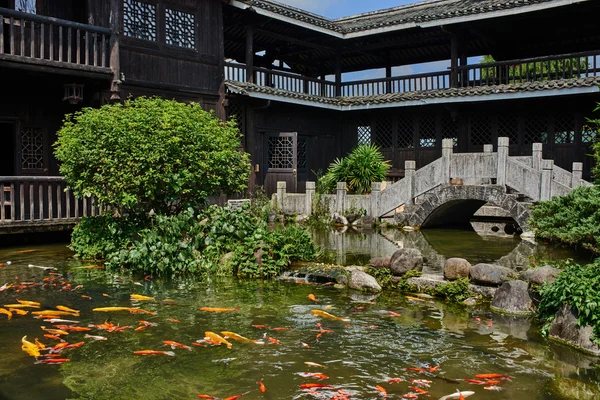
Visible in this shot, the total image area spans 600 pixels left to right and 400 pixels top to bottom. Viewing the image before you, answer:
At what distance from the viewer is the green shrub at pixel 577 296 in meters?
5.66

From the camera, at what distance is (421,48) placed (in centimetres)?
2130

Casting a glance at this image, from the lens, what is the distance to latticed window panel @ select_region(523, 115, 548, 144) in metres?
18.1

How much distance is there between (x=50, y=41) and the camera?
12.0 m

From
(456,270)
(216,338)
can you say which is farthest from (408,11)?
(216,338)

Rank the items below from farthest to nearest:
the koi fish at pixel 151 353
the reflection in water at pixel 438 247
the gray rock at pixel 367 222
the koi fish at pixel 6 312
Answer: the gray rock at pixel 367 222 → the reflection in water at pixel 438 247 → the koi fish at pixel 6 312 → the koi fish at pixel 151 353

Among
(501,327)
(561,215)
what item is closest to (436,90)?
(561,215)

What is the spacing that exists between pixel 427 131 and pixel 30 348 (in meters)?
16.7

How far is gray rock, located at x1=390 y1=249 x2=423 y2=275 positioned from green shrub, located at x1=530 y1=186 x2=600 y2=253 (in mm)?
3040

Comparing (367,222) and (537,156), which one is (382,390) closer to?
(537,156)

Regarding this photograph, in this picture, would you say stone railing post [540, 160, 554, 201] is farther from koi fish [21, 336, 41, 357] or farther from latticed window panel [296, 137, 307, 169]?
koi fish [21, 336, 41, 357]

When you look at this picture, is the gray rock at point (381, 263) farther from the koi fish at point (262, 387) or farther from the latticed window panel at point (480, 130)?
the latticed window panel at point (480, 130)

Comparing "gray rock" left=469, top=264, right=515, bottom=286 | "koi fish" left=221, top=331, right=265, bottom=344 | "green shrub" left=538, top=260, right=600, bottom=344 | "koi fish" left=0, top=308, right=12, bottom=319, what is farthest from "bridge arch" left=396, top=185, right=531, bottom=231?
"koi fish" left=0, top=308, right=12, bottom=319

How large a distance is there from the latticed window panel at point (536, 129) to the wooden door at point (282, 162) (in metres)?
6.95

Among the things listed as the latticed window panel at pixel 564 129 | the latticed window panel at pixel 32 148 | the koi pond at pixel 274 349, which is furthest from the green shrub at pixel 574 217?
the latticed window panel at pixel 32 148
